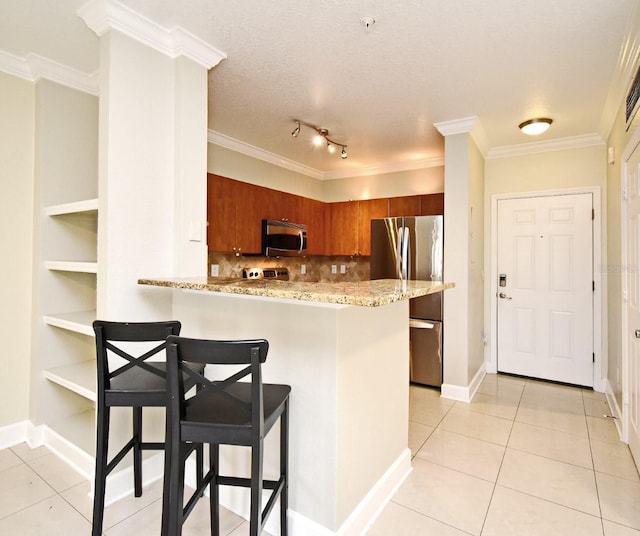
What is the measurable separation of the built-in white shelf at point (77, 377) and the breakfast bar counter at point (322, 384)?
77 centimetres

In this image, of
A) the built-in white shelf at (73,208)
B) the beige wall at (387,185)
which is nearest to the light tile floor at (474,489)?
the built-in white shelf at (73,208)

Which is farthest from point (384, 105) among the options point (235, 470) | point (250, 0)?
point (235, 470)

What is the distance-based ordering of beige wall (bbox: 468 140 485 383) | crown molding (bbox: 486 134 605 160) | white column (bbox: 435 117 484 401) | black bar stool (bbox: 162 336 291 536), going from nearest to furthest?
black bar stool (bbox: 162 336 291 536) → white column (bbox: 435 117 484 401) → beige wall (bbox: 468 140 485 383) → crown molding (bbox: 486 134 605 160)

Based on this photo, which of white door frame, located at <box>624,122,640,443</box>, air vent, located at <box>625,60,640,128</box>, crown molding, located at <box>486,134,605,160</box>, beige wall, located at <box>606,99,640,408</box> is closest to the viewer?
air vent, located at <box>625,60,640,128</box>

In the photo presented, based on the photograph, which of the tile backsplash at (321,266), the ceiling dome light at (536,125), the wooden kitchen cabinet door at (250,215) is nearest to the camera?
the ceiling dome light at (536,125)

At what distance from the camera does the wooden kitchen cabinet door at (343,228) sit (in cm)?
493

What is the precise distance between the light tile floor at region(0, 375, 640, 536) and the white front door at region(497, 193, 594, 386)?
0.97m

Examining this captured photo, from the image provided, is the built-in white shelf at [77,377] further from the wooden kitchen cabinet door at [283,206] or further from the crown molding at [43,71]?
the wooden kitchen cabinet door at [283,206]

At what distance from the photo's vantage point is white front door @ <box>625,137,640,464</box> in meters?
2.24

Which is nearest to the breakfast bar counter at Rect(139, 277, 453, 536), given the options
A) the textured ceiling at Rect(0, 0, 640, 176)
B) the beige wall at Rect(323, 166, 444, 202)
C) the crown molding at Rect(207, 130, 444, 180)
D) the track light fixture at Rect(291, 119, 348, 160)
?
the textured ceiling at Rect(0, 0, 640, 176)

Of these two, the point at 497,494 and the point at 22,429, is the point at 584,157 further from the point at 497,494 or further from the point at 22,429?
the point at 22,429

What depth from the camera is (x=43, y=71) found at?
2.40 m

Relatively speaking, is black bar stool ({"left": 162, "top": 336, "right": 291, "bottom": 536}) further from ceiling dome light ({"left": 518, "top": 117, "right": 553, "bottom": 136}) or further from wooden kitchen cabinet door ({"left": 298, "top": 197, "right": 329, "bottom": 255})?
wooden kitchen cabinet door ({"left": 298, "top": 197, "right": 329, "bottom": 255})

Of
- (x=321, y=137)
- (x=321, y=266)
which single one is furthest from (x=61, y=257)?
(x=321, y=266)
